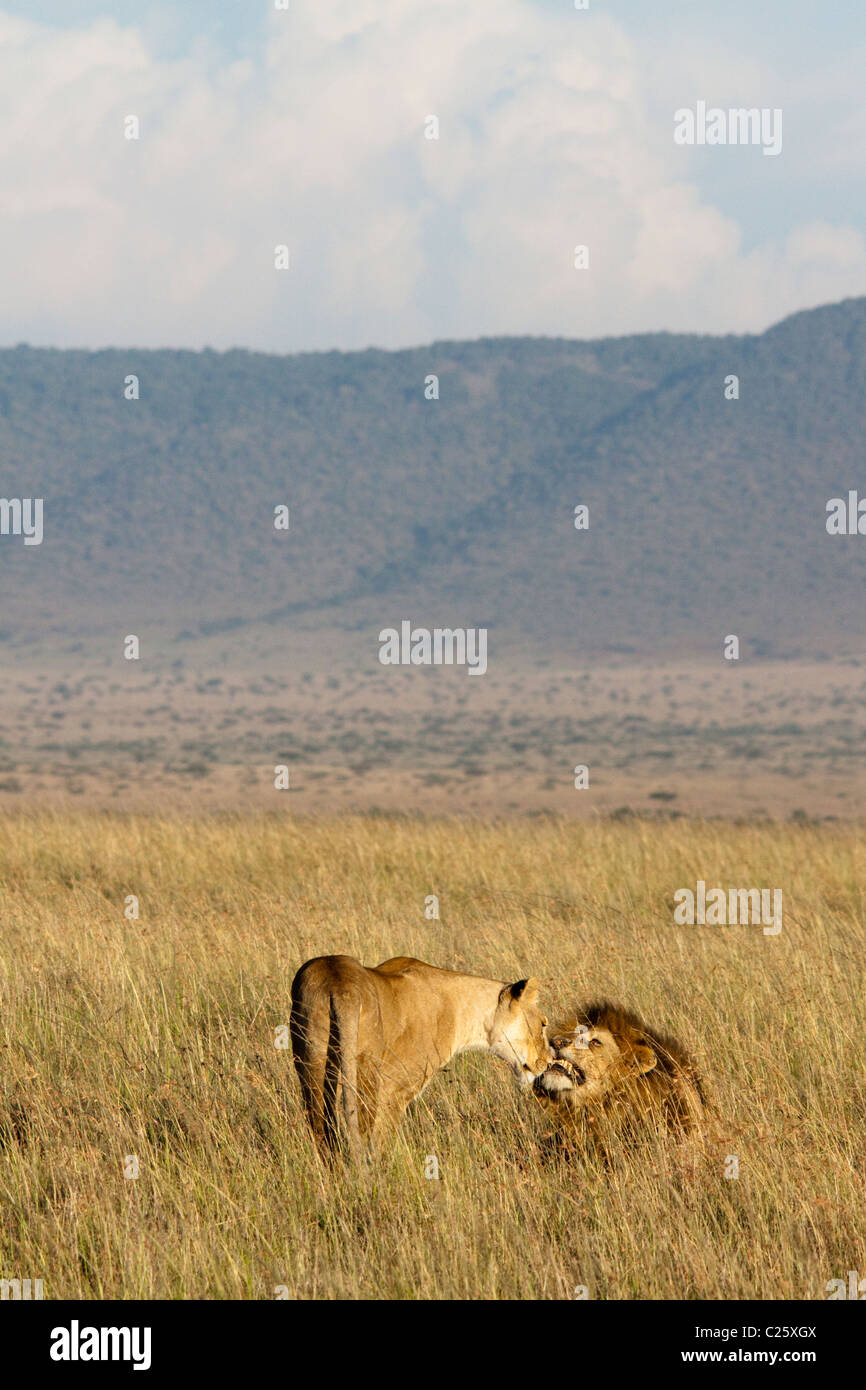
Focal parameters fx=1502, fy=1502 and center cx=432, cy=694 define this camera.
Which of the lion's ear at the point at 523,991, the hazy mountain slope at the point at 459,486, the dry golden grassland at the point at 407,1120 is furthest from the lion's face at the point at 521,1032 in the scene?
the hazy mountain slope at the point at 459,486

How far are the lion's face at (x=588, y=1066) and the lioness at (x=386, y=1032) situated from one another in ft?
0.22

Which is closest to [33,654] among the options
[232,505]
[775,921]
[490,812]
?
[232,505]

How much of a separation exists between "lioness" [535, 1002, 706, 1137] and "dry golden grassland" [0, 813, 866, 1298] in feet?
0.52

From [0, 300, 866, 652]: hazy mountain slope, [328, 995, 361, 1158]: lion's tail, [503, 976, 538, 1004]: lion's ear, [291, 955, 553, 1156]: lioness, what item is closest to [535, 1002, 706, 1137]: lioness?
[291, 955, 553, 1156]: lioness

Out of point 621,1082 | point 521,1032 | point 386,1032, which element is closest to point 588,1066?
point 621,1082

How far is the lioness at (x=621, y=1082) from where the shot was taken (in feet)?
18.8

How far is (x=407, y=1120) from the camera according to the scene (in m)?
5.95

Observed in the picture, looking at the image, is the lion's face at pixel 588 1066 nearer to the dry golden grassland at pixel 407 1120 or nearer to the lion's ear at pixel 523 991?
the dry golden grassland at pixel 407 1120

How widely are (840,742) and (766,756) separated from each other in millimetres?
6519

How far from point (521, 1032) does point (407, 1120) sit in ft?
2.06

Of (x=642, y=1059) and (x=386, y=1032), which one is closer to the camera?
(x=386, y=1032)

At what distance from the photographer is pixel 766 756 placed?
54.2 metres

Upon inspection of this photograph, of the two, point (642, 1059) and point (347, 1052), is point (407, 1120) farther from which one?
point (347, 1052)
